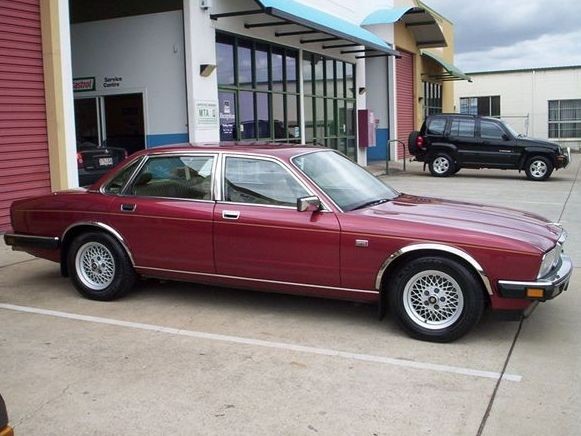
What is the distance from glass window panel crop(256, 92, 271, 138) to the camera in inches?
612

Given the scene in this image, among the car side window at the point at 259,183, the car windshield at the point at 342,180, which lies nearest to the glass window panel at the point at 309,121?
the car windshield at the point at 342,180

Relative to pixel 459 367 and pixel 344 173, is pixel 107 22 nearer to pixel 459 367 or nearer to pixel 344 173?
pixel 344 173

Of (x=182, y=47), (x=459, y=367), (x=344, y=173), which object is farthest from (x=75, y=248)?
(x=182, y=47)

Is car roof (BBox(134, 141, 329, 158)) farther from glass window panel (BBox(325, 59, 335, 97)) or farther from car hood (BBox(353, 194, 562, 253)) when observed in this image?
glass window panel (BBox(325, 59, 335, 97))

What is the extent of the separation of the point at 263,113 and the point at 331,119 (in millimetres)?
4621

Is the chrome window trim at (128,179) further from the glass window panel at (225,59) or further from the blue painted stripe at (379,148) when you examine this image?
the blue painted stripe at (379,148)

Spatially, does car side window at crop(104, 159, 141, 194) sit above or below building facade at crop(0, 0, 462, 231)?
below

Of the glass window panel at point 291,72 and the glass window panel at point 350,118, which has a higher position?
the glass window panel at point 291,72

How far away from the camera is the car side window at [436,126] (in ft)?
62.5

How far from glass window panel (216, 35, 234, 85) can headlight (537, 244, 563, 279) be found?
9.97m

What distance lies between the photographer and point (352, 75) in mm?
21312

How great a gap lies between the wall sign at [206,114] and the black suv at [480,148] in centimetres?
791

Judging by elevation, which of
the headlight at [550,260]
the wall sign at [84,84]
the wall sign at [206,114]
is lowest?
the headlight at [550,260]

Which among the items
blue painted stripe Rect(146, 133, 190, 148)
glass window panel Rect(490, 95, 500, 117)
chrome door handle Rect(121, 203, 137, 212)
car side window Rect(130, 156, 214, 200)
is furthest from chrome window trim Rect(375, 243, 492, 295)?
glass window panel Rect(490, 95, 500, 117)
